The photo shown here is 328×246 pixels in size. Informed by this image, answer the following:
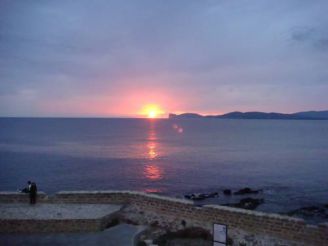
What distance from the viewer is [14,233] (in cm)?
1365

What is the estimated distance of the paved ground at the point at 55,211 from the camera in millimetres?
14109

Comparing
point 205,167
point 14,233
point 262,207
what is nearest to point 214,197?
point 262,207

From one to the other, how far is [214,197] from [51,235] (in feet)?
93.1

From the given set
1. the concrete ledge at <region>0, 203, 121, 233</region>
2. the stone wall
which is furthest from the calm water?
the concrete ledge at <region>0, 203, 121, 233</region>

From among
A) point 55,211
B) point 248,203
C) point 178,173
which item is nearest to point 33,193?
point 55,211

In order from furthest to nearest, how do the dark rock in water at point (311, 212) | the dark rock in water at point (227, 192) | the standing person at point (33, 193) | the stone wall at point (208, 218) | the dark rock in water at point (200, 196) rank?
the dark rock in water at point (227, 192) → the dark rock in water at point (200, 196) → the dark rock in water at point (311, 212) → the standing person at point (33, 193) → the stone wall at point (208, 218)

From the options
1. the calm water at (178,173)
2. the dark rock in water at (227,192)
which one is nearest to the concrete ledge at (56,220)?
the calm water at (178,173)

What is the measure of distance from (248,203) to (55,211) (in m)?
25.0

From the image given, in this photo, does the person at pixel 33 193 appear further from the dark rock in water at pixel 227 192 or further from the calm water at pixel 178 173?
the dark rock in water at pixel 227 192

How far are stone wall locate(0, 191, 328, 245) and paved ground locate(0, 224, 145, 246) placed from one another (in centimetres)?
120

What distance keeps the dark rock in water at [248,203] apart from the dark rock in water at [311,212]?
3.74 m

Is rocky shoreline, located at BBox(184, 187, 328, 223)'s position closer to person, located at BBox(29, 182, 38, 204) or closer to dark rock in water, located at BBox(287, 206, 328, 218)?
dark rock in water, located at BBox(287, 206, 328, 218)

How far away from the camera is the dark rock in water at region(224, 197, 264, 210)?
34.6 meters

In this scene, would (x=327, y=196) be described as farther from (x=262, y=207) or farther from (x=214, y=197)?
(x=214, y=197)
